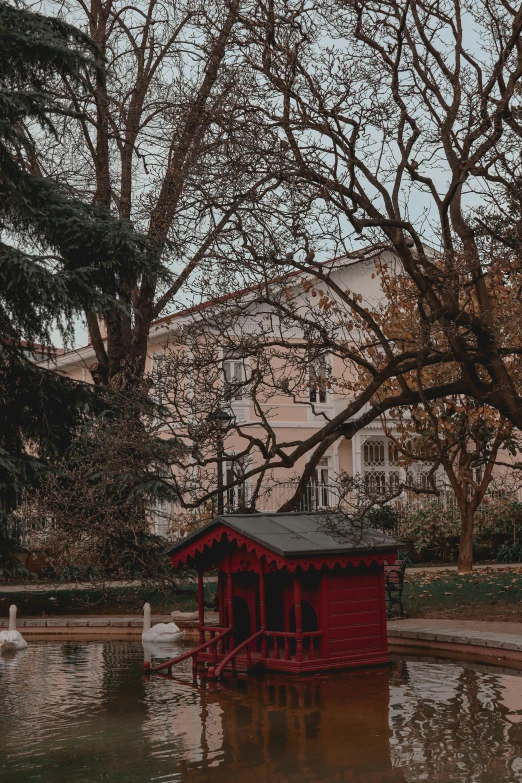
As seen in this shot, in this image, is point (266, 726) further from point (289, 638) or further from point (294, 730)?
point (289, 638)

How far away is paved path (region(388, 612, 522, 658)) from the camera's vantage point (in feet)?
44.4

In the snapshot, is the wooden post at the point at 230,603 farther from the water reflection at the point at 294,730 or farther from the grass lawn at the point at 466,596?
the grass lawn at the point at 466,596

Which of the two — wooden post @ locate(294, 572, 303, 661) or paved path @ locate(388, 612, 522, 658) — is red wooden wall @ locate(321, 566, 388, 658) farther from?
paved path @ locate(388, 612, 522, 658)

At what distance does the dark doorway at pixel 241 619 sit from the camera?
14.1 metres

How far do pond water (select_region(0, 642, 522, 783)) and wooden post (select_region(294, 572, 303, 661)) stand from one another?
37 centimetres

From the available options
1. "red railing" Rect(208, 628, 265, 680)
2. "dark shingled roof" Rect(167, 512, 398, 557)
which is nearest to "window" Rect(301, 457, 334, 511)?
"dark shingled roof" Rect(167, 512, 398, 557)

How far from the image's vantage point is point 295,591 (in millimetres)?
12570

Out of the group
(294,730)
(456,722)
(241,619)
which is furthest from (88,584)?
(456,722)

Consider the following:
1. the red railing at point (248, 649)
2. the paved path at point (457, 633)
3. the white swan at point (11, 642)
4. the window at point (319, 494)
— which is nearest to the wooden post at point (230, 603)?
the red railing at point (248, 649)

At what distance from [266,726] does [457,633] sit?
5293mm

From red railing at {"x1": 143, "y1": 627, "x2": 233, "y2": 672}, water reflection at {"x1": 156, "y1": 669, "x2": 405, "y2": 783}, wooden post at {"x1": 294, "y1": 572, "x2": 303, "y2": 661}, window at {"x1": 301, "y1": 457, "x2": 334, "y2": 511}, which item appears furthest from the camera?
window at {"x1": 301, "y1": 457, "x2": 334, "y2": 511}

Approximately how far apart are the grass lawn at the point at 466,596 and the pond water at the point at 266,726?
438 cm

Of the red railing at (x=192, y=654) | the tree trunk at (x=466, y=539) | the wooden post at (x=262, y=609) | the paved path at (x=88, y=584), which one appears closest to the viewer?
the wooden post at (x=262, y=609)

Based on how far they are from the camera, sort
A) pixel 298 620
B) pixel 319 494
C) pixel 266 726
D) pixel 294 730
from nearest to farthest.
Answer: pixel 294 730
pixel 266 726
pixel 298 620
pixel 319 494
